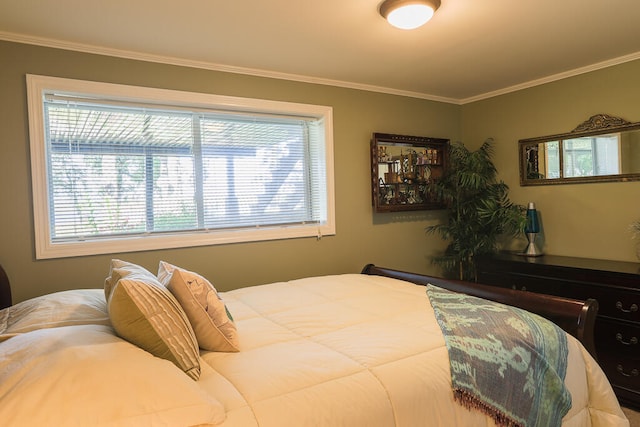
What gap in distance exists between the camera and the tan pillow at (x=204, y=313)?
163 cm

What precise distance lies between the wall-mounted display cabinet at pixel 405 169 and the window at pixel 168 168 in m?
0.49

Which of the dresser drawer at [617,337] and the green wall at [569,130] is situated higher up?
the green wall at [569,130]

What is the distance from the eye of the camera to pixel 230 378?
141 cm

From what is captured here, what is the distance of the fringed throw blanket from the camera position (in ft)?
5.08

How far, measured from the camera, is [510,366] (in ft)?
5.34

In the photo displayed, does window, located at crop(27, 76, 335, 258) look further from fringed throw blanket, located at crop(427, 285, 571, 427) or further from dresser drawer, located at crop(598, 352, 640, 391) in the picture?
dresser drawer, located at crop(598, 352, 640, 391)

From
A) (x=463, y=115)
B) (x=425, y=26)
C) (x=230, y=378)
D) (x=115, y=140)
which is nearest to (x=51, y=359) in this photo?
(x=230, y=378)

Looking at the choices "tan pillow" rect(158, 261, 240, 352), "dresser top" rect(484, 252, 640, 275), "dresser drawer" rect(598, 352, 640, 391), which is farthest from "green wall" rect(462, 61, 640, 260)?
"tan pillow" rect(158, 261, 240, 352)

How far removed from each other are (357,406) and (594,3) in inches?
95.1

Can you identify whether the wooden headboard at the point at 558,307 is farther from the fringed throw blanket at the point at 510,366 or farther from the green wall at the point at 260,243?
the green wall at the point at 260,243

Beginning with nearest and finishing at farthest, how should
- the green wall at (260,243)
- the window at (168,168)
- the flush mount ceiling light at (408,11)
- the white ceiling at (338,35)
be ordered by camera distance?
the flush mount ceiling light at (408,11), the white ceiling at (338,35), the green wall at (260,243), the window at (168,168)

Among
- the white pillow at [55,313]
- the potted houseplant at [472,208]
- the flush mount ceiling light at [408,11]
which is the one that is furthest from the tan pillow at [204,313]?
the potted houseplant at [472,208]

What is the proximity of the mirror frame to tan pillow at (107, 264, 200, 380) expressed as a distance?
3.36 metres

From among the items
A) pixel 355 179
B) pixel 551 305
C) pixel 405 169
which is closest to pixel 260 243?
pixel 355 179
